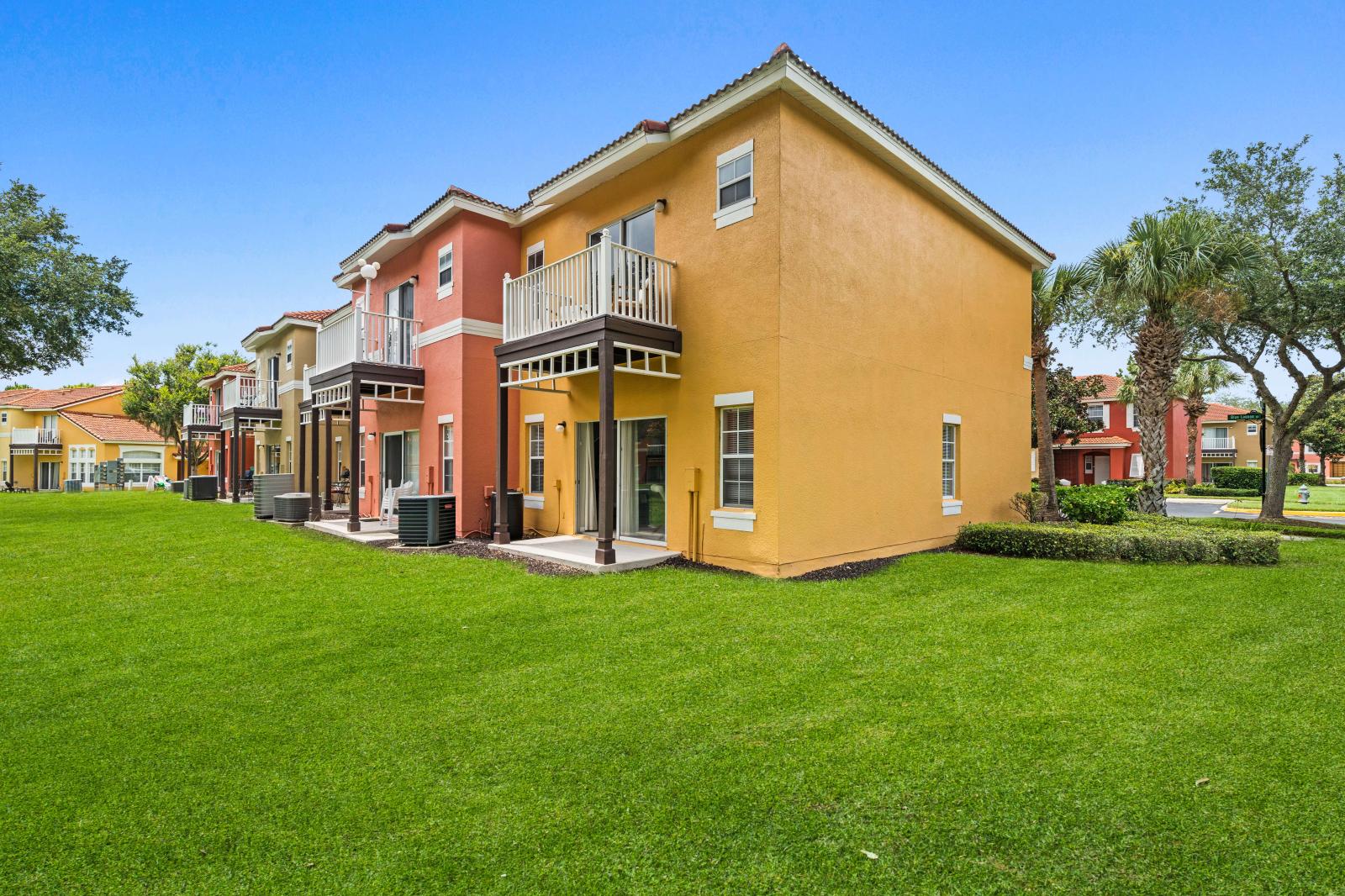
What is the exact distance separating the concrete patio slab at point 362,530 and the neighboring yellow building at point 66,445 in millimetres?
39353

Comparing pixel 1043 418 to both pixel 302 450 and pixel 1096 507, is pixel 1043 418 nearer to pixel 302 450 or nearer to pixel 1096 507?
pixel 1096 507

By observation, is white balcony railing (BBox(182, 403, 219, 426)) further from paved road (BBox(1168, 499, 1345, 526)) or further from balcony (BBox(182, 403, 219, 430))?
paved road (BBox(1168, 499, 1345, 526))

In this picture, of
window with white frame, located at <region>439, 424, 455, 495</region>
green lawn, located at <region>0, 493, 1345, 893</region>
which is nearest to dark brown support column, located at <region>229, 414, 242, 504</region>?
window with white frame, located at <region>439, 424, 455, 495</region>

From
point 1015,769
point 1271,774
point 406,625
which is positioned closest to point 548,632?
point 406,625

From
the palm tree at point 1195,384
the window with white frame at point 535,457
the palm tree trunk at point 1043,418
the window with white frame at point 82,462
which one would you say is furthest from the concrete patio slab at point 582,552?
the window with white frame at point 82,462

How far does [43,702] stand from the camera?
4.54 m

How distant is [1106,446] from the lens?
37.8m

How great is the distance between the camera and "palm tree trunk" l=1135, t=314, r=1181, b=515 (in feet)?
47.9

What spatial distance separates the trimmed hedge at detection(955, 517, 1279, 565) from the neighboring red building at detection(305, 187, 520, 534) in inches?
389

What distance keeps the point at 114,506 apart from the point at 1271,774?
95.2 ft

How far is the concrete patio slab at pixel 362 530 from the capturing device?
13.2 metres

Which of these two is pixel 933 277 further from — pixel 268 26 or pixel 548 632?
pixel 268 26

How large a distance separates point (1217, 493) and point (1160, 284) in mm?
26376

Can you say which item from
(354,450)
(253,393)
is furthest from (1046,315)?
(253,393)
